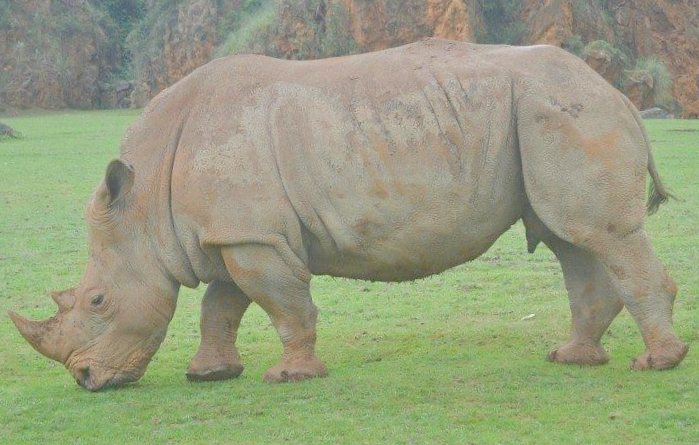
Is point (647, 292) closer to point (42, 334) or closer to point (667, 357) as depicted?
point (667, 357)

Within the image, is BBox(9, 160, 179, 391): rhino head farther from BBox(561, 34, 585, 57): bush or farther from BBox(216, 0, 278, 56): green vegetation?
BBox(216, 0, 278, 56): green vegetation

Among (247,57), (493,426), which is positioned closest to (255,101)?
(247,57)

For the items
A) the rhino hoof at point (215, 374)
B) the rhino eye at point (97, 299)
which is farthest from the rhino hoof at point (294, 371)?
the rhino eye at point (97, 299)

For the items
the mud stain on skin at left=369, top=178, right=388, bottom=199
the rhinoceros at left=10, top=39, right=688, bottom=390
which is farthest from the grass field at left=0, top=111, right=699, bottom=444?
the mud stain on skin at left=369, top=178, right=388, bottom=199

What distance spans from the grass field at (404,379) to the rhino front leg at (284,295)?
0.13 m

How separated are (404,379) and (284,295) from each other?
865 millimetres

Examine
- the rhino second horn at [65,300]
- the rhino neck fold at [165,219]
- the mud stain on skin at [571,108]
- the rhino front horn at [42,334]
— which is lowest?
the rhino front horn at [42,334]

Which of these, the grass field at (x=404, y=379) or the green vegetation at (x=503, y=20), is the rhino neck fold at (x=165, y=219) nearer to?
the grass field at (x=404, y=379)

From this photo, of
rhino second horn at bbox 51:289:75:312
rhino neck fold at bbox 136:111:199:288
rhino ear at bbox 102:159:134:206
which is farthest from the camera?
rhino second horn at bbox 51:289:75:312

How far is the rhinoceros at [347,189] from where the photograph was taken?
23.1 feet

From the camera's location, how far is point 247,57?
7.72 metres

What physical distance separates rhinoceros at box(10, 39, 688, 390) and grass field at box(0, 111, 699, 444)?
0.36 meters

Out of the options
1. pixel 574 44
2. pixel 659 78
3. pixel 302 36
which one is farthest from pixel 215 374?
pixel 659 78

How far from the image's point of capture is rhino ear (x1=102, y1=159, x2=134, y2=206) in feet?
23.6
